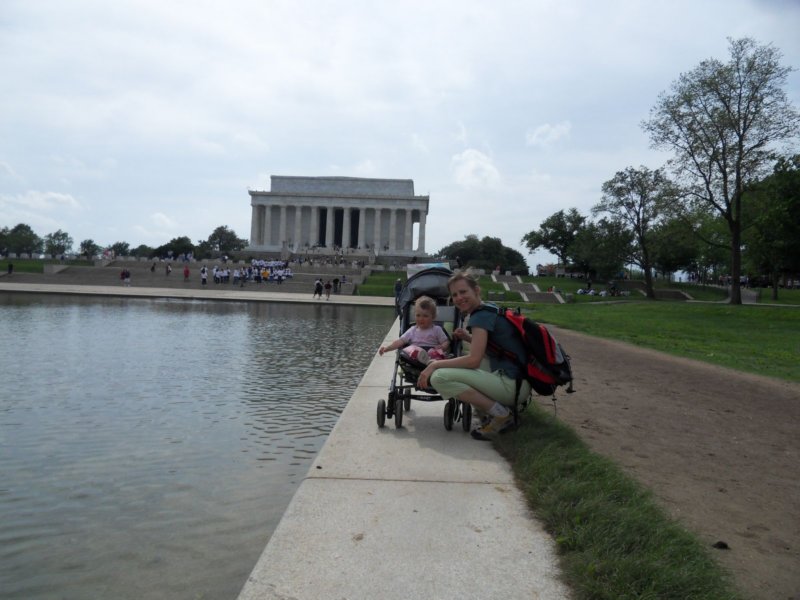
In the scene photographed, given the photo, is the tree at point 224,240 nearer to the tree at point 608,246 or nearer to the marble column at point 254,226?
the marble column at point 254,226

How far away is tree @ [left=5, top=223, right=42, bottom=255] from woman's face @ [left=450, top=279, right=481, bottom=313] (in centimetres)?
10119

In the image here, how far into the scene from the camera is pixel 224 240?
4948 inches

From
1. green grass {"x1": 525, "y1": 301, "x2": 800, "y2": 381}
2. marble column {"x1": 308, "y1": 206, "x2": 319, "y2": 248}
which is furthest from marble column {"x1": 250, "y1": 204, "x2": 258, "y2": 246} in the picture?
green grass {"x1": 525, "y1": 301, "x2": 800, "y2": 381}

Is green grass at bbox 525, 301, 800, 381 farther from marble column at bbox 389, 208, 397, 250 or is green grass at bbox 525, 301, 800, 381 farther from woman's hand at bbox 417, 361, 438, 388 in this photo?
marble column at bbox 389, 208, 397, 250

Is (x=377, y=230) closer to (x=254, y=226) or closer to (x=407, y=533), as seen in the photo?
(x=254, y=226)

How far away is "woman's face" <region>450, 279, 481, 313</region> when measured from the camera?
561 cm

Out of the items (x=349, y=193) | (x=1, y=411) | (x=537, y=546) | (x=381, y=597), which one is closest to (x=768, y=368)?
(x=537, y=546)

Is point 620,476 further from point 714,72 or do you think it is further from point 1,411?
point 714,72

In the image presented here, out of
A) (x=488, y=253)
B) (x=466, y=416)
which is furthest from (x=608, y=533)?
(x=488, y=253)

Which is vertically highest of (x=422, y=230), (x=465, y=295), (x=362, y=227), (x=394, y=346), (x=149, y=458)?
(x=362, y=227)

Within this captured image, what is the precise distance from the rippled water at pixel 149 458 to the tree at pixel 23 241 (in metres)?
95.6

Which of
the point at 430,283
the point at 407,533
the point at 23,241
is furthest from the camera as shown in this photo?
the point at 23,241

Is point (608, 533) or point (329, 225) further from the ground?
point (329, 225)

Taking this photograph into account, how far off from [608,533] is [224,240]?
128m
